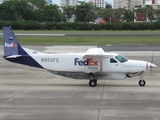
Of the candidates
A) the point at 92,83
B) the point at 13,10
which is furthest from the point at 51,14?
the point at 92,83

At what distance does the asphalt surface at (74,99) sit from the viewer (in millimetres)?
14484

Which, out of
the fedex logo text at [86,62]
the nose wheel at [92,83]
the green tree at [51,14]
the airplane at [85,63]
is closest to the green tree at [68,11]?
the green tree at [51,14]

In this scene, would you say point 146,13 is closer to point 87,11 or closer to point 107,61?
point 87,11

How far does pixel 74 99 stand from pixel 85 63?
14.5 feet

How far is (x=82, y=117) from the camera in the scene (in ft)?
46.3

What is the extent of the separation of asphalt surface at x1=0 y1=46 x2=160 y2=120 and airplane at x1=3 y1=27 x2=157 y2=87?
1.90ft

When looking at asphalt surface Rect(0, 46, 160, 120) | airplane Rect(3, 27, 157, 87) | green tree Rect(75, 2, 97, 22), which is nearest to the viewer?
asphalt surface Rect(0, 46, 160, 120)

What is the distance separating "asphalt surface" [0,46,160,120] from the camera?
1448 cm

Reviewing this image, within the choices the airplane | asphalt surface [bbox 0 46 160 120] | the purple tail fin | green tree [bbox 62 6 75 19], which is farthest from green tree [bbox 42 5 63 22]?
the airplane

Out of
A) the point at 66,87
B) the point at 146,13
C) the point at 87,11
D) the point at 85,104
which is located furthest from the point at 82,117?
the point at 146,13

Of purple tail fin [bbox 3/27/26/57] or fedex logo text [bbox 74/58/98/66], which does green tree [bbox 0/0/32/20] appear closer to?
purple tail fin [bbox 3/27/26/57]

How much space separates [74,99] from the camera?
687 inches

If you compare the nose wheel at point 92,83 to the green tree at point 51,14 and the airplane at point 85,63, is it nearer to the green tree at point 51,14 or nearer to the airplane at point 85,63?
the airplane at point 85,63

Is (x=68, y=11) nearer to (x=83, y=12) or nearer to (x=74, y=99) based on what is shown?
(x=83, y=12)
